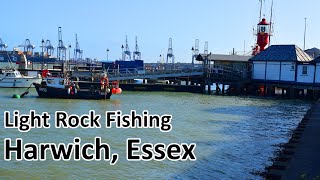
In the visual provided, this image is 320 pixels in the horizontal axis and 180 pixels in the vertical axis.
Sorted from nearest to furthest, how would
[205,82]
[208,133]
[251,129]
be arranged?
[208,133], [251,129], [205,82]

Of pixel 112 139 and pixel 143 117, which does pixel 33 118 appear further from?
pixel 112 139

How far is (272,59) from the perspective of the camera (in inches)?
2158

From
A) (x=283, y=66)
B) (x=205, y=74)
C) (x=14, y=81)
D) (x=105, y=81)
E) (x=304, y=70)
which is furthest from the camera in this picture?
(x=14, y=81)

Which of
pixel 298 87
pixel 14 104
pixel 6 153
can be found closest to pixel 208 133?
pixel 6 153

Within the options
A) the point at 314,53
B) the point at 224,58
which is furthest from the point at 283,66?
the point at 314,53

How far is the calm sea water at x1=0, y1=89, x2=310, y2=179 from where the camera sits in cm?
1670

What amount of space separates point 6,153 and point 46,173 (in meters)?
3.70

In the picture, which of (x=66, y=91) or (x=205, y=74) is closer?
(x=66, y=91)

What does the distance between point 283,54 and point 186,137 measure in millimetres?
33870

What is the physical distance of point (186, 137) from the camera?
79.5ft

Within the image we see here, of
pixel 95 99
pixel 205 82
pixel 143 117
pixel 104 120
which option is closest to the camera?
pixel 104 120

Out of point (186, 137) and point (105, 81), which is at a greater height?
point (105, 81)

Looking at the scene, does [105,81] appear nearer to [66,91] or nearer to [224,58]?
[66,91]

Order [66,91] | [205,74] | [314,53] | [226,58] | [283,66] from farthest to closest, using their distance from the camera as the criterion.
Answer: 1. [314,53]
2. [226,58]
3. [205,74]
4. [283,66]
5. [66,91]
